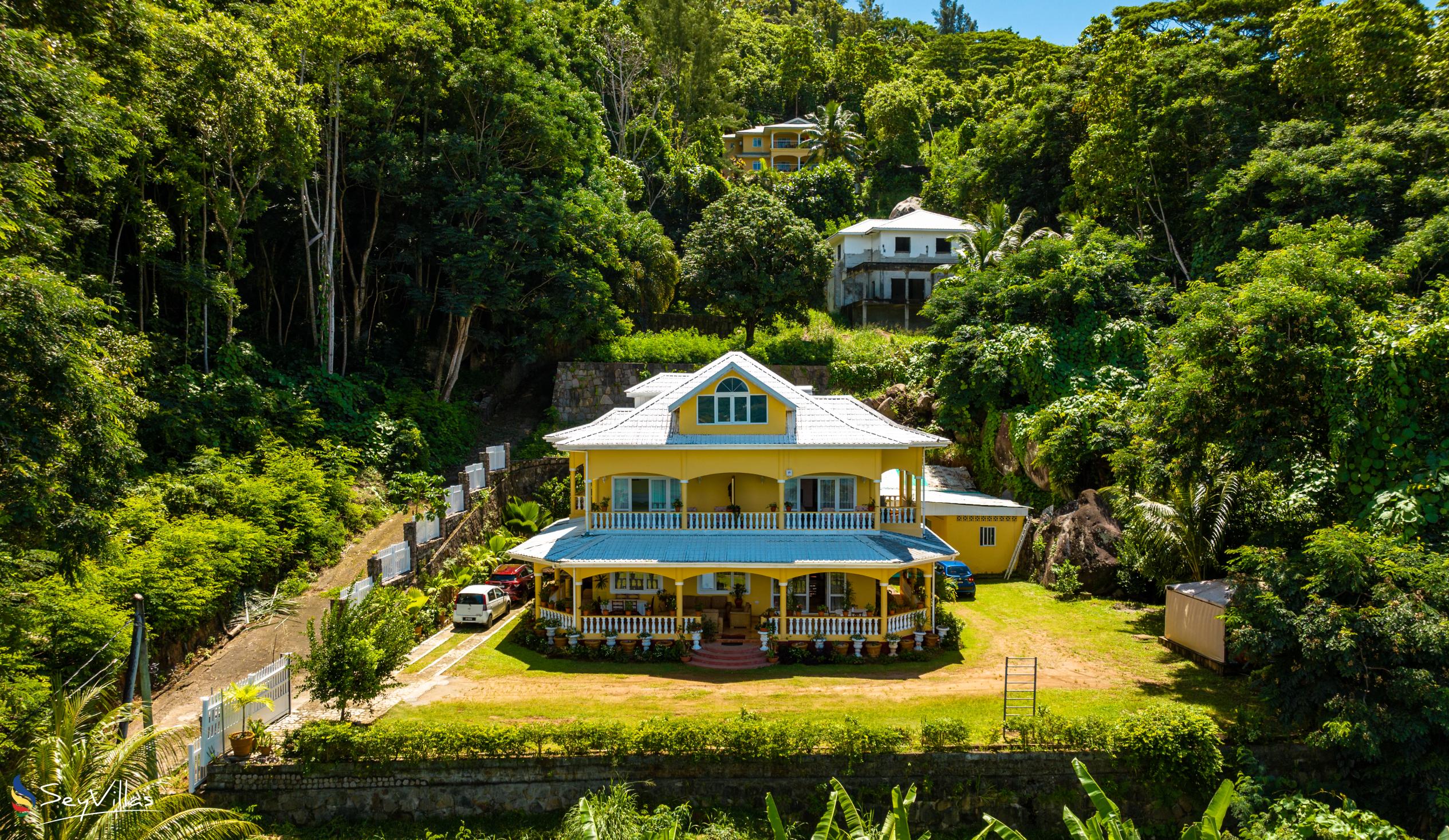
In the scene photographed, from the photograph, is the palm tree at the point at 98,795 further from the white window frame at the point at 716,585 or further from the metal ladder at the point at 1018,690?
the metal ladder at the point at 1018,690

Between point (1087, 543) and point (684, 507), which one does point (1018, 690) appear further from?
point (1087, 543)

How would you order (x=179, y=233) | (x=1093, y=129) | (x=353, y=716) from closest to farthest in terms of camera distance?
1. (x=353, y=716)
2. (x=179, y=233)
3. (x=1093, y=129)

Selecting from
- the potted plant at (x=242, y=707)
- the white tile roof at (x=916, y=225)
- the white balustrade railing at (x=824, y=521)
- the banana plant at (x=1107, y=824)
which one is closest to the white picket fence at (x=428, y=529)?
the potted plant at (x=242, y=707)

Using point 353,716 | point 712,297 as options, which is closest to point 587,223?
point 712,297

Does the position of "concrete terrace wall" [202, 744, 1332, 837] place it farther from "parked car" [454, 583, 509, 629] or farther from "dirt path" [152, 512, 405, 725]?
"parked car" [454, 583, 509, 629]

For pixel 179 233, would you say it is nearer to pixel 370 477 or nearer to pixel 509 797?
pixel 370 477

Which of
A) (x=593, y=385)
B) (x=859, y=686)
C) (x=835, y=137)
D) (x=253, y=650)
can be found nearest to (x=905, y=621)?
(x=859, y=686)
